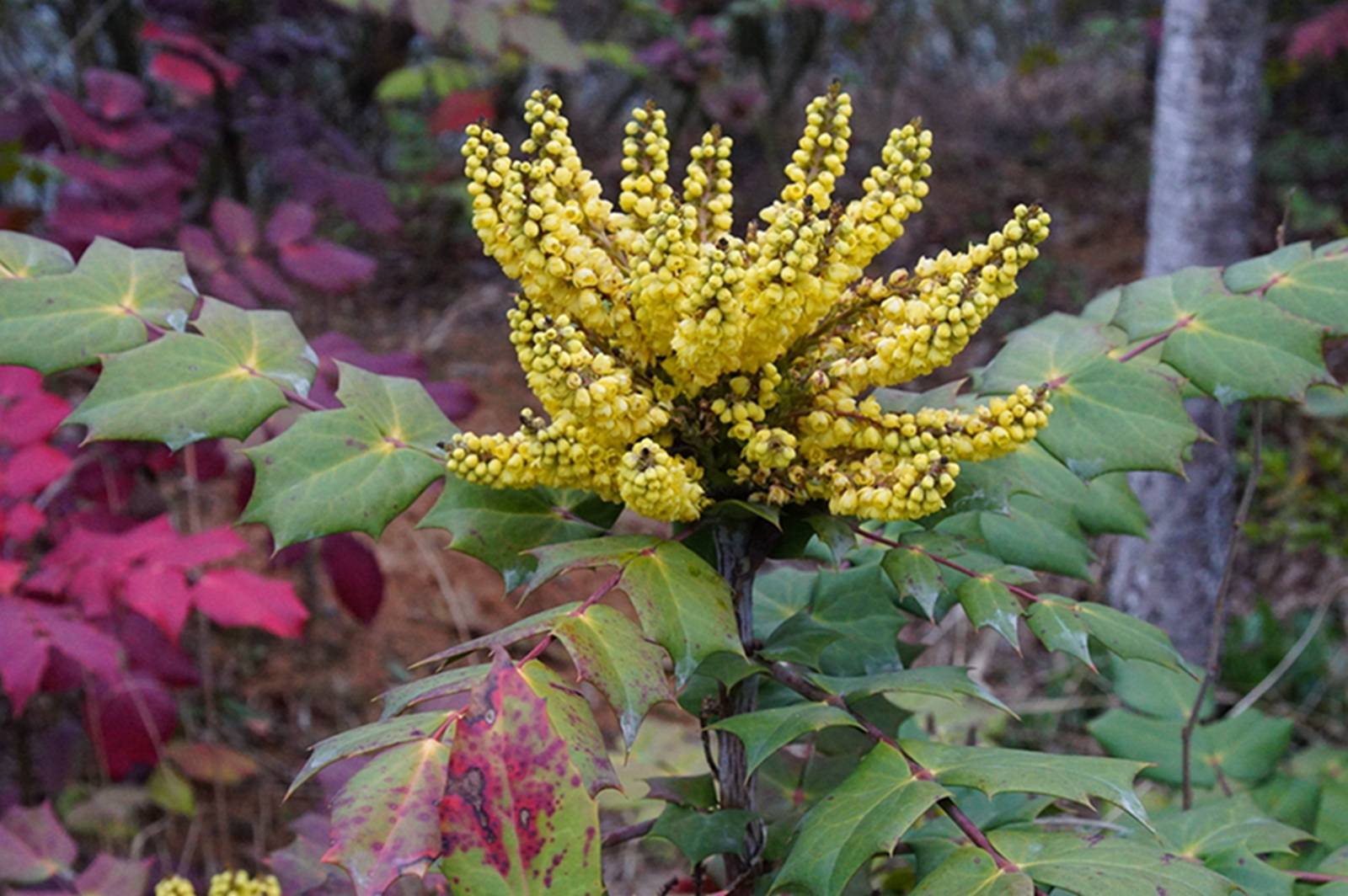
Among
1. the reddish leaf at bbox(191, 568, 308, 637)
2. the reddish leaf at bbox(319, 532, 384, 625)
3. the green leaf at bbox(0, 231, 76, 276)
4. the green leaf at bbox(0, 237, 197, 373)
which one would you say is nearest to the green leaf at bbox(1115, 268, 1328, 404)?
the green leaf at bbox(0, 237, 197, 373)

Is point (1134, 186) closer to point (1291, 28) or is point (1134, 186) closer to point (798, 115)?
point (1291, 28)

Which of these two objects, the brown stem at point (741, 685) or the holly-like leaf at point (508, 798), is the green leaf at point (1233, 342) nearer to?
the brown stem at point (741, 685)

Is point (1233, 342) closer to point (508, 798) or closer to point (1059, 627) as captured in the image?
point (1059, 627)

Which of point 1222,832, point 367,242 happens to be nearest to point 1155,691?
point 1222,832

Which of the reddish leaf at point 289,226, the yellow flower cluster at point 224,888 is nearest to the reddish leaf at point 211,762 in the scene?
the reddish leaf at point 289,226

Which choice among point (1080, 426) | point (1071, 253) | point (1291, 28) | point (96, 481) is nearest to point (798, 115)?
point (1071, 253)

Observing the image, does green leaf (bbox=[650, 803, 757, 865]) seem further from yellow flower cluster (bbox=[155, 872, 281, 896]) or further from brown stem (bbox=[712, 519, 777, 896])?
yellow flower cluster (bbox=[155, 872, 281, 896])
